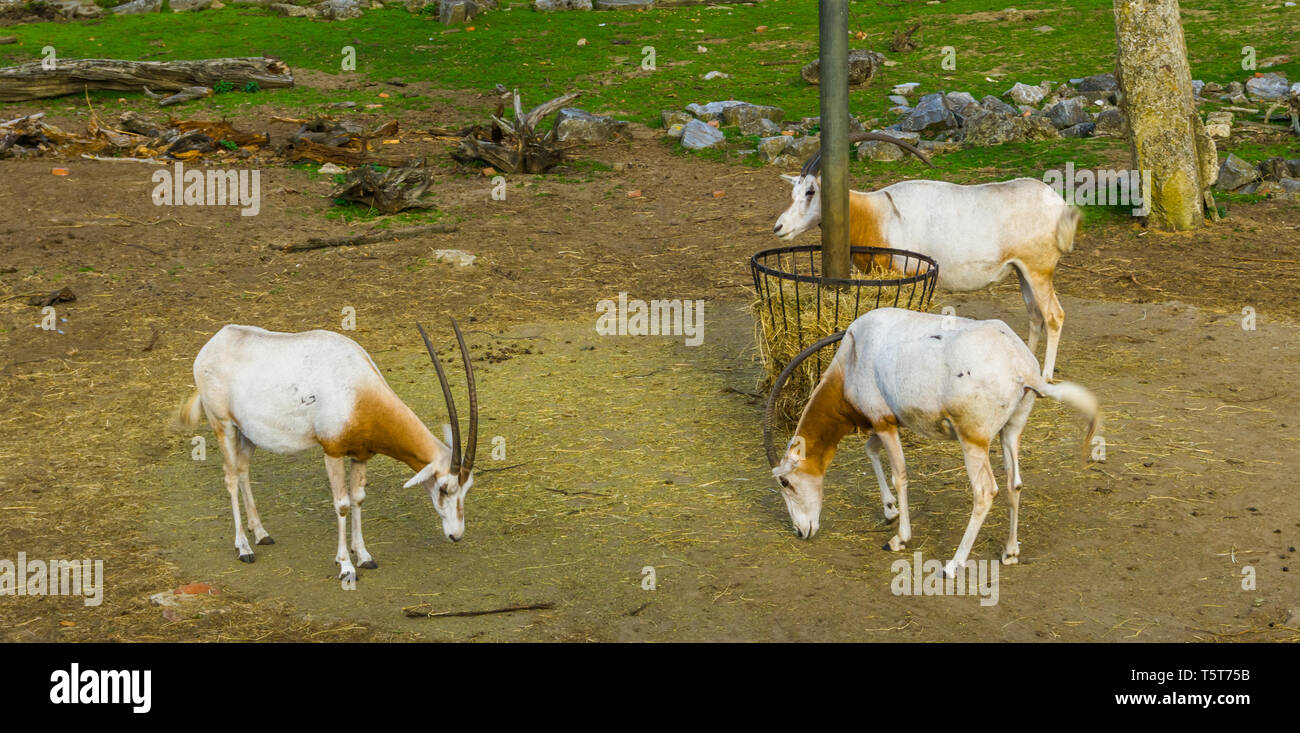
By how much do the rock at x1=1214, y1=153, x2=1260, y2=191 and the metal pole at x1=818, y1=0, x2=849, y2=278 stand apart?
288 inches

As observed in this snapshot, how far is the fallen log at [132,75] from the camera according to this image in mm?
18547

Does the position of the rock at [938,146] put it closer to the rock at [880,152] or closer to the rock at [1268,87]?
the rock at [880,152]

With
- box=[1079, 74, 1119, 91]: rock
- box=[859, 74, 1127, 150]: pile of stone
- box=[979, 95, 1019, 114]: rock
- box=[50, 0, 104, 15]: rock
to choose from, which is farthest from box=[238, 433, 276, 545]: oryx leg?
box=[50, 0, 104, 15]: rock

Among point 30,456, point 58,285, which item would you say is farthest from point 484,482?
point 58,285

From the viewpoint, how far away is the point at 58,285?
37.1 feet

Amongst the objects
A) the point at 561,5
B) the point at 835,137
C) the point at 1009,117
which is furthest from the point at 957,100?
the point at 561,5

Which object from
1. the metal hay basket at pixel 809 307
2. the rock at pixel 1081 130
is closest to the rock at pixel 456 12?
the rock at pixel 1081 130

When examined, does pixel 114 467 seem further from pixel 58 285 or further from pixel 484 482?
pixel 58 285

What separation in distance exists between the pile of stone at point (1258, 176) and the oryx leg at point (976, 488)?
896cm

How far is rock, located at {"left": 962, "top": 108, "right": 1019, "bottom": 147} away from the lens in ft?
50.2

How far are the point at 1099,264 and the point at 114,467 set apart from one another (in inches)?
354

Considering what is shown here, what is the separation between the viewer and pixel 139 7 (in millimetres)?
25031

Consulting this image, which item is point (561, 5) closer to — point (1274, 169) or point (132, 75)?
point (132, 75)

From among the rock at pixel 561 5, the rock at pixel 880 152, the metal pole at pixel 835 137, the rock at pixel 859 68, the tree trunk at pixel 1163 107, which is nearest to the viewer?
the metal pole at pixel 835 137
